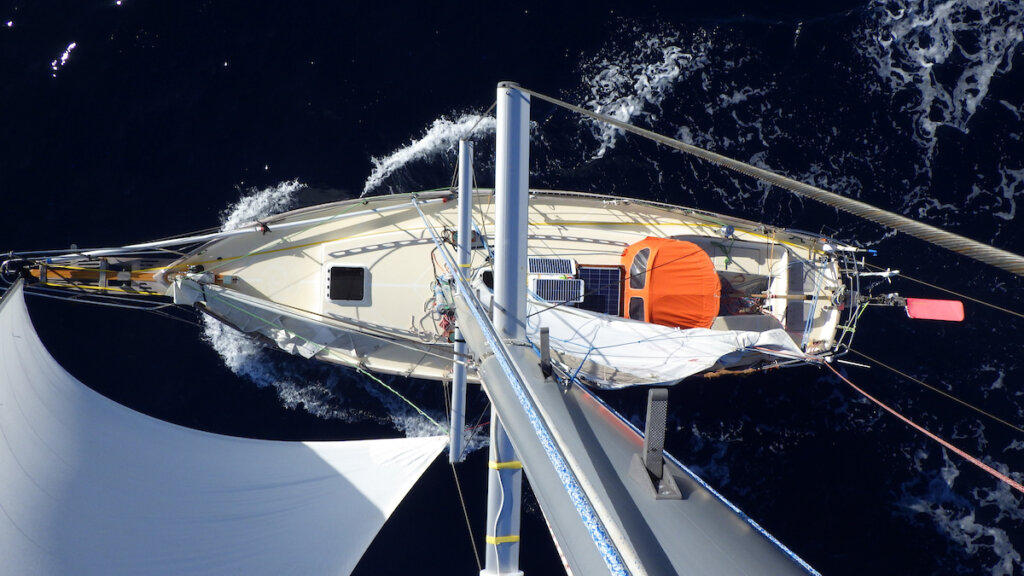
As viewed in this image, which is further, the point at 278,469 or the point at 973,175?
the point at 973,175

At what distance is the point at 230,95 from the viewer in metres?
15.7

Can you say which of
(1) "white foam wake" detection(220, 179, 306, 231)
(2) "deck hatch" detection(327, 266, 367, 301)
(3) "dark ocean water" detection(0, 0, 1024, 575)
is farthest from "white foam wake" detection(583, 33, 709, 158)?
(1) "white foam wake" detection(220, 179, 306, 231)

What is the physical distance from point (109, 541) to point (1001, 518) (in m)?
20.4

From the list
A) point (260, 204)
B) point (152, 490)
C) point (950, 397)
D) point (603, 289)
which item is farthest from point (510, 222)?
point (950, 397)

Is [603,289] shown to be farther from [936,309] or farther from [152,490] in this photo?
[152,490]

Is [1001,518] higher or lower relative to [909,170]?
lower

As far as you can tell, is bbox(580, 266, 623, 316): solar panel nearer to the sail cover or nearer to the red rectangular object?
the sail cover

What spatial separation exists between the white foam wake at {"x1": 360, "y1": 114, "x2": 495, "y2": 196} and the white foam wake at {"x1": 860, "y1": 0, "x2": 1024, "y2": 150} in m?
11.7

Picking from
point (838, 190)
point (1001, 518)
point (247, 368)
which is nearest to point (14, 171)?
point (247, 368)

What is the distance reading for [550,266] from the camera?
12688mm

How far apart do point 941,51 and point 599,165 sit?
410 inches

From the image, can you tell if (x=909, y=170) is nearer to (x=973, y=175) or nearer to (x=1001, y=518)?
(x=973, y=175)

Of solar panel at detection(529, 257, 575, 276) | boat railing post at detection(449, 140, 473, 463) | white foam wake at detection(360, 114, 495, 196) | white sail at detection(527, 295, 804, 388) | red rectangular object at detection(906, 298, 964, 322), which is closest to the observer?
boat railing post at detection(449, 140, 473, 463)

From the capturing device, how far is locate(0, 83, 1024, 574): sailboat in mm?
4172
